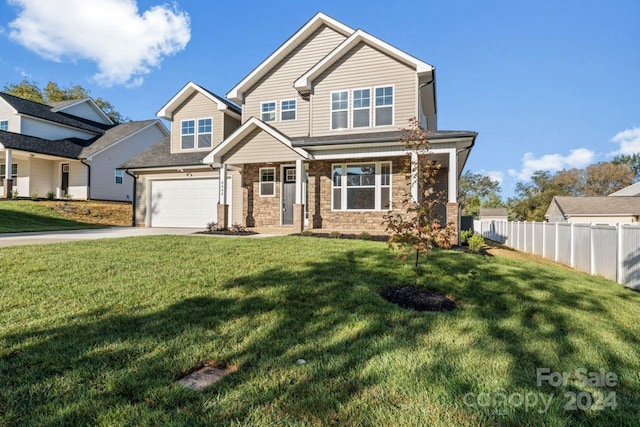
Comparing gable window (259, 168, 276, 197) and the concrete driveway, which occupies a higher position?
→ gable window (259, 168, 276, 197)

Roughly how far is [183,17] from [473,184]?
207ft

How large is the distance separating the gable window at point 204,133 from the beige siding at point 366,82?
18.2ft

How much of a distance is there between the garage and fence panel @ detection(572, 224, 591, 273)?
44.2 feet

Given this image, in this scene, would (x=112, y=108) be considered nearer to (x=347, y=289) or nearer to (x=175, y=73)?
(x=175, y=73)

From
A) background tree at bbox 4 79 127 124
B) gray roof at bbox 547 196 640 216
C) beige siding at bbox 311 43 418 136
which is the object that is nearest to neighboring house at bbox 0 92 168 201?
background tree at bbox 4 79 127 124

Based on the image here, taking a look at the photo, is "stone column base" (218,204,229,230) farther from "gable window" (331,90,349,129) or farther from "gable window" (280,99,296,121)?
"gable window" (331,90,349,129)

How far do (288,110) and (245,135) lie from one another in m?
3.06

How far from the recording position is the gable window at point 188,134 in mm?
16531

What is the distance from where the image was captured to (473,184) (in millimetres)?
65875

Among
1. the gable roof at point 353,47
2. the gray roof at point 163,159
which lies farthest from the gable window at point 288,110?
the gray roof at point 163,159

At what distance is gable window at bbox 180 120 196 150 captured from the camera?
651 inches

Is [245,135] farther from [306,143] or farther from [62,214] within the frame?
[62,214]

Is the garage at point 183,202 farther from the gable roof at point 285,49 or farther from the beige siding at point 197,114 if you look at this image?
the gable roof at point 285,49

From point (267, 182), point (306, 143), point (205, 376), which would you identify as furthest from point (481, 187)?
point (205, 376)
